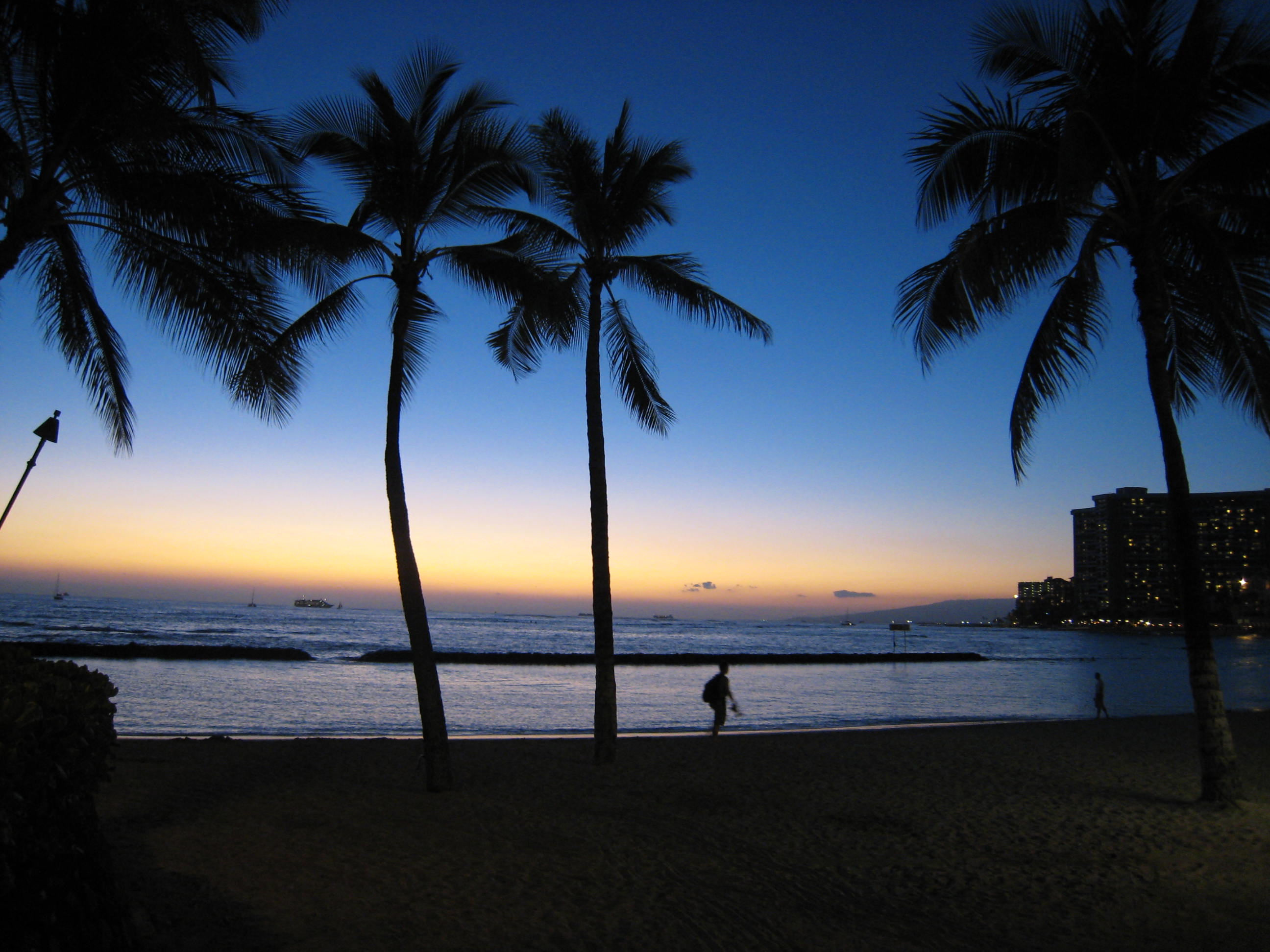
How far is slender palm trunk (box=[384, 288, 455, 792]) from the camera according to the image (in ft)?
29.9

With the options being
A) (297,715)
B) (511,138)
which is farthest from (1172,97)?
(297,715)

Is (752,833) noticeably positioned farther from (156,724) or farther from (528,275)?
(156,724)

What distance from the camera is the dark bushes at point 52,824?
2.85 meters

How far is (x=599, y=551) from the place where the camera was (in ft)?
36.6

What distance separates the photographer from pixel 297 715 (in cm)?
1992

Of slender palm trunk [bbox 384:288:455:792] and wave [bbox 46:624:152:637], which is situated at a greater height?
slender palm trunk [bbox 384:288:455:792]

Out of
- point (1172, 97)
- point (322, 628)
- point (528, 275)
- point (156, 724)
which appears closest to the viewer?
point (1172, 97)

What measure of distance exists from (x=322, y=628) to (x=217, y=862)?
81.2 metres

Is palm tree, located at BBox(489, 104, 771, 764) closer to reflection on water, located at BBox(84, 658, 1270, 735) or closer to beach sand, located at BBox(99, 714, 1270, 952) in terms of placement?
beach sand, located at BBox(99, 714, 1270, 952)

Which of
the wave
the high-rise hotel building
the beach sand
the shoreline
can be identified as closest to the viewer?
the beach sand

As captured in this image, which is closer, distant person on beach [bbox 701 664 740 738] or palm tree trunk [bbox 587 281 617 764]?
palm tree trunk [bbox 587 281 617 764]

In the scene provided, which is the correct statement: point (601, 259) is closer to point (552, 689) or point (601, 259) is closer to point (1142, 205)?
point (1142, 205)

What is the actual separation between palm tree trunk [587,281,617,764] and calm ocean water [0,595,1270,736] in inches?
289

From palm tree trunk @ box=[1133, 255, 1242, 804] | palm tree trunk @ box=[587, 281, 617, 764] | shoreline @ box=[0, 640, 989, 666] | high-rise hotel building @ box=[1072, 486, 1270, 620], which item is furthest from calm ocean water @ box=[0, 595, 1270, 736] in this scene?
high-rise hotel building @ box=[1072, 486, 1270, 620]
